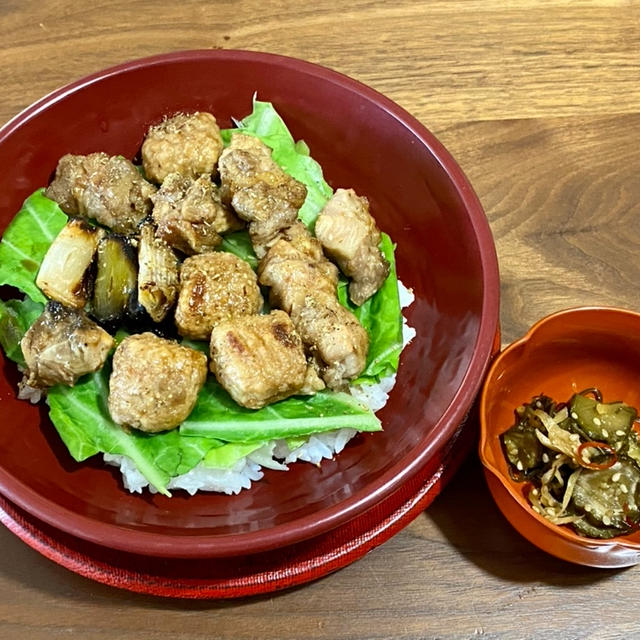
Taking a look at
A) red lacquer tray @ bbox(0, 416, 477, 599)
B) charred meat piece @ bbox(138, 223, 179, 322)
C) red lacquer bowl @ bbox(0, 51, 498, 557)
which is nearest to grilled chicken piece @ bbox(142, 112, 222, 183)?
red lacquer bowl @ bbox(0, 51, 498, 557)

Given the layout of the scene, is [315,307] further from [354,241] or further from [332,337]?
[354,241]

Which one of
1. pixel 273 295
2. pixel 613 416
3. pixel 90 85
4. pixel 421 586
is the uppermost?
pixel 90 85

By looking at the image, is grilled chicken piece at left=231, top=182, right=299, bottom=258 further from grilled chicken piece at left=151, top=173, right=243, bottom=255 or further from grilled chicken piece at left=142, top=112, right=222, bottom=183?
grilled chicken piece at left=142, top=112, right=222, bottom=183

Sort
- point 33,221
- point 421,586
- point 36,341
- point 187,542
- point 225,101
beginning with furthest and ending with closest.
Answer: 1. point 225,101
2. point 33,221
3. point 421,586
4. point 36,341
5. point 187,542

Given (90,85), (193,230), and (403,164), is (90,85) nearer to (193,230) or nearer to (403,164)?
(193,230)

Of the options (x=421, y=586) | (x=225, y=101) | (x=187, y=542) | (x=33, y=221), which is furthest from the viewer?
(x=225, y=101)

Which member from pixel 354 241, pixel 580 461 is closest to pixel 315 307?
pixel 354 241

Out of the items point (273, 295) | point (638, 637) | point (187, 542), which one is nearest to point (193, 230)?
point (273, 295)
